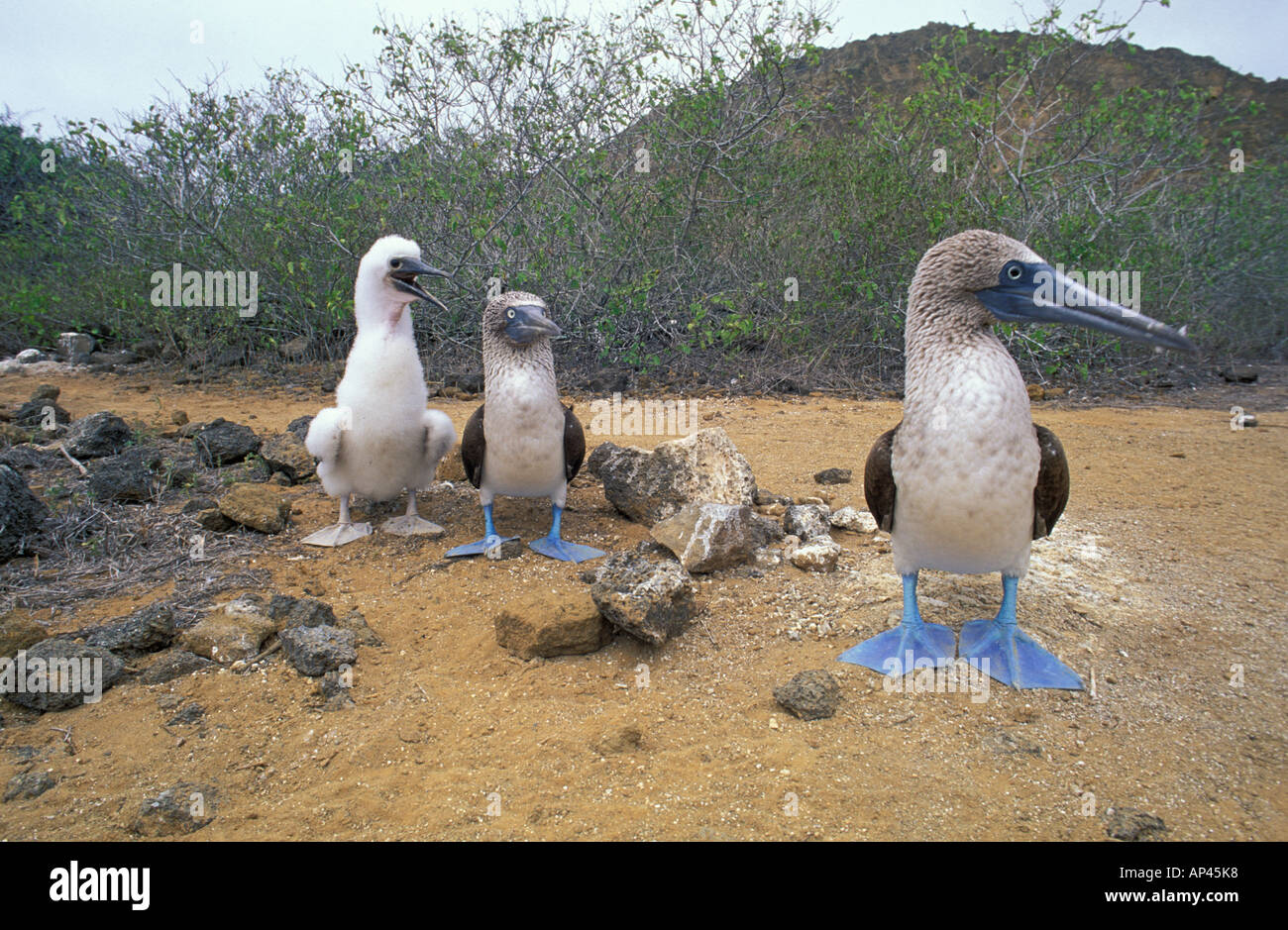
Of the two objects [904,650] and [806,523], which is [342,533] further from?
[904,650]

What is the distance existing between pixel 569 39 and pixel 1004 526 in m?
8.60

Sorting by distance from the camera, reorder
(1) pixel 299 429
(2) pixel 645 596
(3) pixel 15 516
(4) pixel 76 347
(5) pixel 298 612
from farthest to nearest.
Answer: (4) pixel 76 347 < (1) pixel 299 429 < (3) pixel 15 516 < (5) pixel 298 612 < (2) pixel 645 596

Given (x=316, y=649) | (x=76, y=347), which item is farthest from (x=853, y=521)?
(x=76, y=347)

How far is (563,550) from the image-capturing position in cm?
414

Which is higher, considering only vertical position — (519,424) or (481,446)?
(519,424)

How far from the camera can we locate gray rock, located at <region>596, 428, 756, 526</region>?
4426mm

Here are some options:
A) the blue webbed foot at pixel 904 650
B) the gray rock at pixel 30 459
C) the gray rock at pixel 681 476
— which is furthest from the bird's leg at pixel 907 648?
the gray rock at pixel 30 459

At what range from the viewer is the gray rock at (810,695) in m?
2.62

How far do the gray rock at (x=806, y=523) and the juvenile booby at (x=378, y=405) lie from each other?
6.71 feet

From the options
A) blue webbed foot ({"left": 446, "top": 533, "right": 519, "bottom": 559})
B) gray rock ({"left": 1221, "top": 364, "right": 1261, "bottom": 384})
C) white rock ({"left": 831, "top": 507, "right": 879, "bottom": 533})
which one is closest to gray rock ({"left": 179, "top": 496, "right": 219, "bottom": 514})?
blue webbed foot ({"left": 446, "top": 533, "right": 519, "bottom": 559})

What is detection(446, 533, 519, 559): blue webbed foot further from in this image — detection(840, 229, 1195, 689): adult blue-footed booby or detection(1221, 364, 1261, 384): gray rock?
detection(1221, 364, 1261, 384): gray rock

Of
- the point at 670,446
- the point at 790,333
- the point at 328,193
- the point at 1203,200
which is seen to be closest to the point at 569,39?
the point at 328,193

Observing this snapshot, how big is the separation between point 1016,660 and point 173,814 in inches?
113

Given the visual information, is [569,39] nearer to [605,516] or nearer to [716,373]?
[716,373]
